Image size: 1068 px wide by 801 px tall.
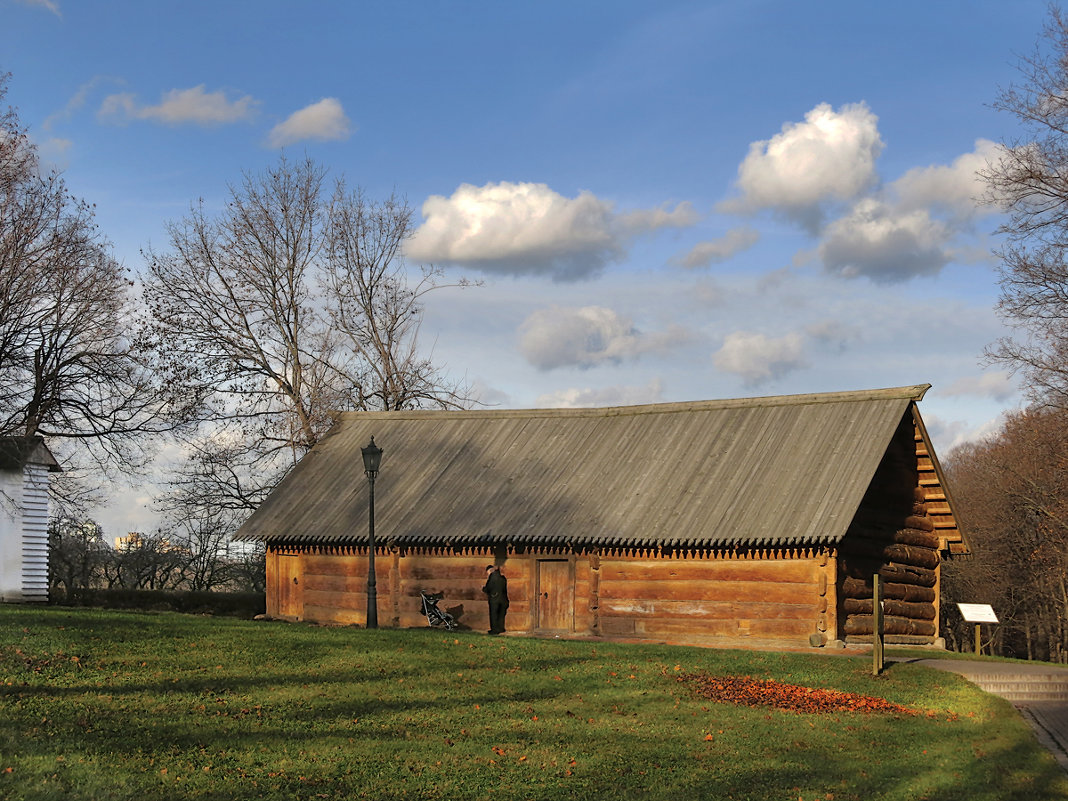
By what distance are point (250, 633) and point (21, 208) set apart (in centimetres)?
1965

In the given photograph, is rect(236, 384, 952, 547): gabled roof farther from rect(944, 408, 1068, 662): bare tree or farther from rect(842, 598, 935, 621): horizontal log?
rect(944, 408, 1068, 662): bare tree

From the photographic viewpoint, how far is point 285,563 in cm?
3216

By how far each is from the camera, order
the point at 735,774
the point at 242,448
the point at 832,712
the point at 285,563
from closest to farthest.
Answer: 1. the point at 735,774
2. the point at 832,712
3. the point at 285,563
4. the point at 242,448

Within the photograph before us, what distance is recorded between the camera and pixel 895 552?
28.1m

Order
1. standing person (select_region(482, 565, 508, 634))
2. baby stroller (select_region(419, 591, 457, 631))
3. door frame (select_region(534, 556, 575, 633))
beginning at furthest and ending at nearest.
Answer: baby stroller (select_region(419, 591, 457, 631)) → door frame (select_region(534, 556, 575, 633)) → standing person (select_region(482, 565, 508, 634))

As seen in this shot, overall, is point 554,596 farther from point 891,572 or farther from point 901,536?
point 901,536

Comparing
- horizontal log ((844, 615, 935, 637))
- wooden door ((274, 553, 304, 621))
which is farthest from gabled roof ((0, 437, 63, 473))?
horizontal log ((844, 615, 935, 637))

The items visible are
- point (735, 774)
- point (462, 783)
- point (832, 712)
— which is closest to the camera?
point (462, 783)

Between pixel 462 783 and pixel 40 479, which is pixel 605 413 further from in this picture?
pixel 462 783

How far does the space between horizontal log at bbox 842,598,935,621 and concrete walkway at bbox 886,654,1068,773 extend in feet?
8.44

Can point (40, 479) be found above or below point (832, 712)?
above

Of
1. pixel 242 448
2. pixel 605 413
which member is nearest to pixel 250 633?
pixel 605 413

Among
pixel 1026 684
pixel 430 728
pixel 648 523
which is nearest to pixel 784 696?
pixel 430 728

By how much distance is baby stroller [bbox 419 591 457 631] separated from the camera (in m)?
27.9
